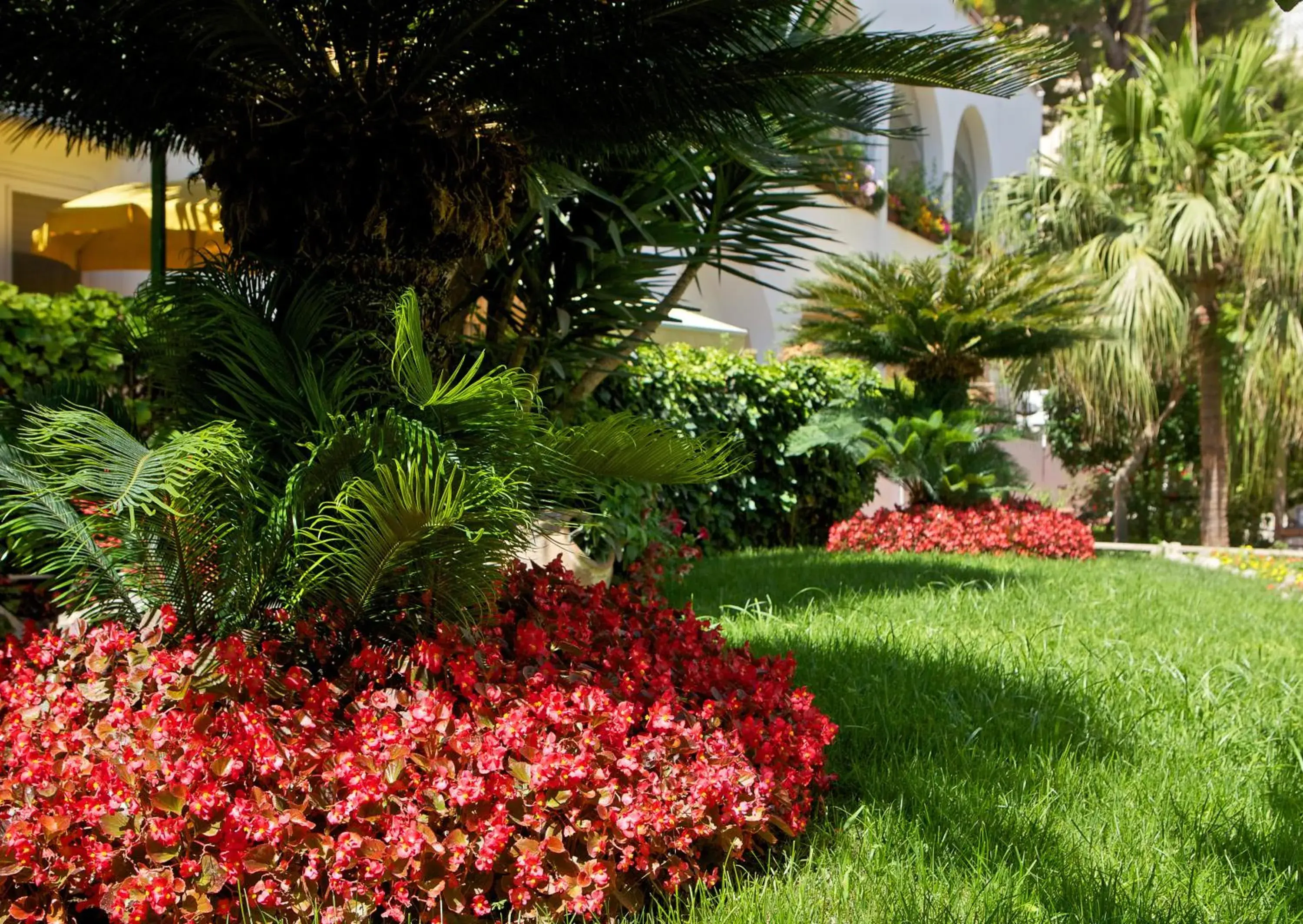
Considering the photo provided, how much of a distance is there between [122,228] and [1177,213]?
10.1 meters

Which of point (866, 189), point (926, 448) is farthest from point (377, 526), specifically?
point (866, 189)

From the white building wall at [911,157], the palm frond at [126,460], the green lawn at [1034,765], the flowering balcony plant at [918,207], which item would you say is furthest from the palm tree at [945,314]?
the palm frond at [126,460]

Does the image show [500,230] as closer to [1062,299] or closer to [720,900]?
[720,900]

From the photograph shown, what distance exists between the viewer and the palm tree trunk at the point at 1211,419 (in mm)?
12422

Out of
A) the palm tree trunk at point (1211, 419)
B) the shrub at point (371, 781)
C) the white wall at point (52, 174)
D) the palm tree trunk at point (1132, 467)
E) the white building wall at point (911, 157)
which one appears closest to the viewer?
the shrub at point (371, 781)

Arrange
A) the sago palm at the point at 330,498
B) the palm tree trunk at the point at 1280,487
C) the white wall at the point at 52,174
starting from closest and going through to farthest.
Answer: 1. the sago palm at the point at 330,498
2. the white wall at the point at 52,174
3. the palm tree trunk at the point at 1280,487

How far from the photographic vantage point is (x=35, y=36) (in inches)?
124

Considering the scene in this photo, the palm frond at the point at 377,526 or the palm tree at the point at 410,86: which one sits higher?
the palm tree at the point at 410,86

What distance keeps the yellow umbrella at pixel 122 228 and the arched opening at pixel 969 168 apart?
42.7 ft

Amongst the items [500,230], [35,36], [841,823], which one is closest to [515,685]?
[841,823]

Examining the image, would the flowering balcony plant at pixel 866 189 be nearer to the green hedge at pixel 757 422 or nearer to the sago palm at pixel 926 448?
the green hedge at pixel 757 422

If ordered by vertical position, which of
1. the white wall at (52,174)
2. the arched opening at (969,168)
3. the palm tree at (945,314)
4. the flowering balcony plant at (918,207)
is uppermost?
the arched opening at (969,168)

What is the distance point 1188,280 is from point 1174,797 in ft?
35.9

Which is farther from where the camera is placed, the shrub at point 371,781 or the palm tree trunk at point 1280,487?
the palm tree trunk at point 1280,487
